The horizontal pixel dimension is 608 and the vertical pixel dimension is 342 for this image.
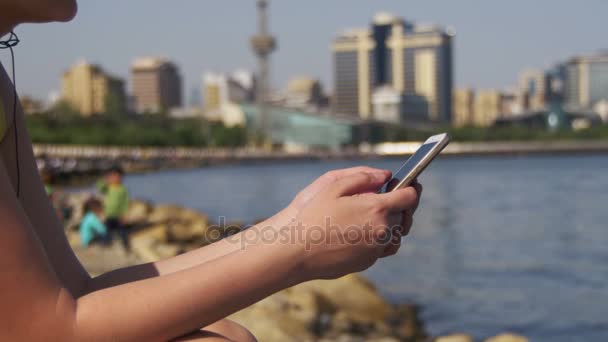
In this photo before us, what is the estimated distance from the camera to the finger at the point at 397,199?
1.05 m

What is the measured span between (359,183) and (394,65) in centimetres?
13810

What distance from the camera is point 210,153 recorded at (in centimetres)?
7912

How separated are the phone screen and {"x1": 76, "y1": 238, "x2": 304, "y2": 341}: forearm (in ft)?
0.61

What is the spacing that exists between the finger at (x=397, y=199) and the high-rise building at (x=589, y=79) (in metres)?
166

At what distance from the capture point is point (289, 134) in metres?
94.9

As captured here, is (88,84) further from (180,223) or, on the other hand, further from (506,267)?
(506,267)

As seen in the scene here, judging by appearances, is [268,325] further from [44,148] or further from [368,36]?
[368,36]

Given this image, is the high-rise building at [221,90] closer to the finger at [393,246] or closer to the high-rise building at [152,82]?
the high-rise building at [152,82]

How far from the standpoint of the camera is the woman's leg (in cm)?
103

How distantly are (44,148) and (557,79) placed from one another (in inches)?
5795

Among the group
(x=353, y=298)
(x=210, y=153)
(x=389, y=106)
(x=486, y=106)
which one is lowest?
(x=210, y=153)

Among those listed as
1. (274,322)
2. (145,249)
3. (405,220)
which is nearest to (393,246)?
(405,220)

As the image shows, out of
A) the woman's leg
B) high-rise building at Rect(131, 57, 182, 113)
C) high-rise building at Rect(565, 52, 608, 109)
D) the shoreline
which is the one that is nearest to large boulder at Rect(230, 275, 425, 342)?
the woman's leg

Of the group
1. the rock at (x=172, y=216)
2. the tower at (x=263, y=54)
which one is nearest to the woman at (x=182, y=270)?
the rock at (x=172, y=216)
